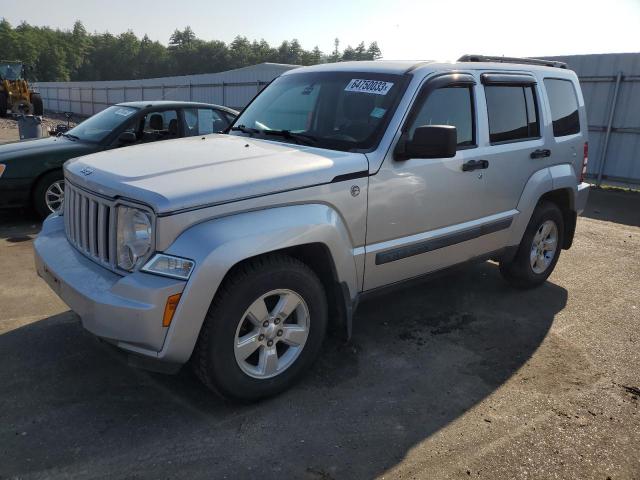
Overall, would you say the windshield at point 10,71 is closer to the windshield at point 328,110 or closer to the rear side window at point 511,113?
the windshield at point 328,110

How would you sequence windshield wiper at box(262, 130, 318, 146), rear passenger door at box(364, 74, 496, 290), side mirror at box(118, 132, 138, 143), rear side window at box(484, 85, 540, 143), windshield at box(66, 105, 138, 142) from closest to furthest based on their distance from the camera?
rear passenger door at box(364, 74, 496, 290) → windshield wiper at box(262, 130, 318, 146) → rear side window at box(484, 85, 540, 143) → side mirror at box(118, 132, 138, 143) → windshield at box(66, 105, 138, 142)

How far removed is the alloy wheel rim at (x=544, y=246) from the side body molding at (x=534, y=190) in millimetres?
328

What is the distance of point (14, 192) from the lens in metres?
6.51

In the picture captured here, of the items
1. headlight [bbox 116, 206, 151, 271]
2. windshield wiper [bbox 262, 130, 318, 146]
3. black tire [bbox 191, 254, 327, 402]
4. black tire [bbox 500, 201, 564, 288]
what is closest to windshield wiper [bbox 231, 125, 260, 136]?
windshield wiper [bbox 262, 130, 318, 146]

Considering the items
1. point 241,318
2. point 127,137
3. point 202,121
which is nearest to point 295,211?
point 241,318

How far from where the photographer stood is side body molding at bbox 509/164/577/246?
4641mm

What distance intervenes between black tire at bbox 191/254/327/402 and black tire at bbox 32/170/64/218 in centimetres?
489

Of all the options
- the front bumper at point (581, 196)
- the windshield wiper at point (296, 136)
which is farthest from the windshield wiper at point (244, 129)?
the front bumper at point (581, 196)

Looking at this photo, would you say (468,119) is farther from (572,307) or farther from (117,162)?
(117,162)

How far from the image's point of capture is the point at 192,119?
7.62 metres

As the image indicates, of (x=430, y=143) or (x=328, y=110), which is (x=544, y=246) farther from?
(x=328, y=110)

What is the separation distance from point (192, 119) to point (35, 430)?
5.56 m

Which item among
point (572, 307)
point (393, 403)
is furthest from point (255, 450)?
point (572, 307)

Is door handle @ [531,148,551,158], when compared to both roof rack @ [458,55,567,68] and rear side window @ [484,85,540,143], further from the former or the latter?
roof rack @ [458,55,567,68]
